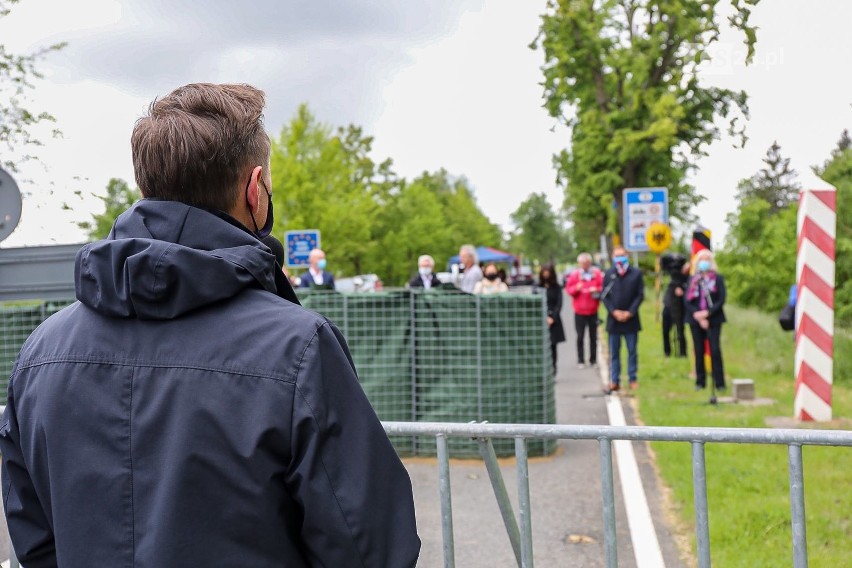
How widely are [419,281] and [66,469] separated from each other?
13773 mm

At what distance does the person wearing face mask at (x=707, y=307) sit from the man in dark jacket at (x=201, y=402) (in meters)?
10.4

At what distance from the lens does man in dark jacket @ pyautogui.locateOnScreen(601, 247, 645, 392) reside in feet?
41.0

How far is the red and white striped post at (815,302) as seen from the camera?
941 centimetres

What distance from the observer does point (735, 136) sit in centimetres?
3291

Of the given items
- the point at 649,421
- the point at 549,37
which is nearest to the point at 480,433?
the point at 649,421

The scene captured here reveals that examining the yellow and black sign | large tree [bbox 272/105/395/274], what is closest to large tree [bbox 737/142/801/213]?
large tree [bbox 272/105/395/274]

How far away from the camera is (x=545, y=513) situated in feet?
21.5

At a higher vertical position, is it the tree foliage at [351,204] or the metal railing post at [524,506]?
the tree foliage at [351,204]

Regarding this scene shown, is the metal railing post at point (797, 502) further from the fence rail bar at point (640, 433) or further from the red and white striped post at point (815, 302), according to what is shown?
the red and white striped post at point (815, 302)

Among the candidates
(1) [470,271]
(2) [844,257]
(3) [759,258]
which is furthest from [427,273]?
(3) [759,258]

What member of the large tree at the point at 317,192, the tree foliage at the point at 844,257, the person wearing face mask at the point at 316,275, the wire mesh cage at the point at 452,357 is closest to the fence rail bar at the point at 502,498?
the wire mesh cage at the point at 452,357

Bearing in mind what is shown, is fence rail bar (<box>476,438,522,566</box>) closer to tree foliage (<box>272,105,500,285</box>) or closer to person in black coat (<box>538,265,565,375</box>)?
person in black coat (<box>538,265,565,375</box>)

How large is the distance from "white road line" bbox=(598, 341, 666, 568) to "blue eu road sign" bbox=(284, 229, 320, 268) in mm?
15540

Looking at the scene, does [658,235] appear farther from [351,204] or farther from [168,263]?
[351,204]
